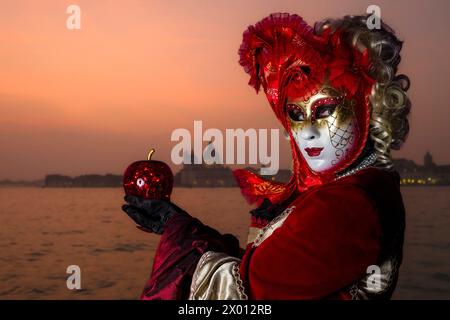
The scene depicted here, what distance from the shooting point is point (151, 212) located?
2.29 metres

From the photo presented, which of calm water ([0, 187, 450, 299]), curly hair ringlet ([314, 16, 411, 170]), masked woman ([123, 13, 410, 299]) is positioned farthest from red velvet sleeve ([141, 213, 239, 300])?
calm water ([0, 187, 450, 299])

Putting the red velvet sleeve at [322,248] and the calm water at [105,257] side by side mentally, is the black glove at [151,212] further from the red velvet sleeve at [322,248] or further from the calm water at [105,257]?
the calm water at [105,257]

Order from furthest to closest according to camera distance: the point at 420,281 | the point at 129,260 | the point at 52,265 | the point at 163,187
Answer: the point at 129,260 → the point at 52,265 → the point at 420,281 → the point at 163,187

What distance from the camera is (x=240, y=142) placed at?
8.85 ft

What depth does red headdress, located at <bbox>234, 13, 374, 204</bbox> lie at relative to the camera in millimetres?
2141

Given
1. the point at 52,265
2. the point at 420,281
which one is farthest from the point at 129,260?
the point at 420,281

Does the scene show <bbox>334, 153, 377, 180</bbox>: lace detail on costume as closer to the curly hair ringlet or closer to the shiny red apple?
the curly hair ringlet

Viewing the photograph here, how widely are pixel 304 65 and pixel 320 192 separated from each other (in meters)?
0.48

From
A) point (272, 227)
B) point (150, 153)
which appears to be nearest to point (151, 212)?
point (150, 153)

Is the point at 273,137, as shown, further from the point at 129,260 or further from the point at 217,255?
the point at 129,260

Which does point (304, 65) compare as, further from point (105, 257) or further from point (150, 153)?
point (105, 257)

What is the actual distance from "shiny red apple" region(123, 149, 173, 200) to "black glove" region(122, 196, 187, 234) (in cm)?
3
